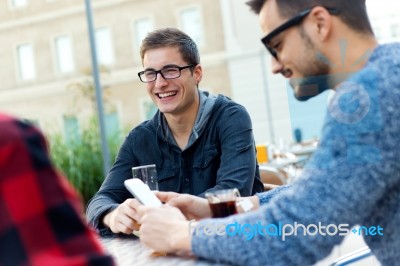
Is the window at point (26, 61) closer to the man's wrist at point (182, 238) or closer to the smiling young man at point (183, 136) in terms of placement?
the smiling young man at point (183, 136)

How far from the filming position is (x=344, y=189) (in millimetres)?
964

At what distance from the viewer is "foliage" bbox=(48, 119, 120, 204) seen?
8.58 meters

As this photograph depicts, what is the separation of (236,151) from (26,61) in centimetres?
1616

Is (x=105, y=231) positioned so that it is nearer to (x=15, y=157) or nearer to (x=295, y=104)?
(x=295, y=104)

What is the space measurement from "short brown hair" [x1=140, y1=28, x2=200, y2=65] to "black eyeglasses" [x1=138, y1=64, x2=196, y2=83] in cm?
6

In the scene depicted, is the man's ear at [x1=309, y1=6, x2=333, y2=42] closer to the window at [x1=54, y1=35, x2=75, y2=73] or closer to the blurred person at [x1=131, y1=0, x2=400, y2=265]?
the blurred person at [x1=131, y1=0, x2=400, y2=265]

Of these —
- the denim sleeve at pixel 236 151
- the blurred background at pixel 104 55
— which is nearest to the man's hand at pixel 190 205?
the denim sleeve at pixel 236 151

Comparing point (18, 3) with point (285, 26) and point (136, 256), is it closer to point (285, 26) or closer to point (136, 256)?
point (136, 256)

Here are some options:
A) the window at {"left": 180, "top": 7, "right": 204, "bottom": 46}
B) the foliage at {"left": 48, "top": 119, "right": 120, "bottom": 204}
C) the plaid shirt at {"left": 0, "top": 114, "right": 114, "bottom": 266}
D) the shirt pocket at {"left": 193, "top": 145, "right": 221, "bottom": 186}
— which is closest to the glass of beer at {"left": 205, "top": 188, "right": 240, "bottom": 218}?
the shirt pocket at {"left": 193, "top": 145, "right": 221, "bottom": 186}

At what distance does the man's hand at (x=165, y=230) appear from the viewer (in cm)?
116

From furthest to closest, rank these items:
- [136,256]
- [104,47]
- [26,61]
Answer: [26,61] < [104,47] < [136,256]

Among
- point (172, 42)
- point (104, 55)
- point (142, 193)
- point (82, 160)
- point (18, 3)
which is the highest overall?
point (18, 3)

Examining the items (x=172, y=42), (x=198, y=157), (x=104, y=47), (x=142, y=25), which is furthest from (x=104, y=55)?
(x=198, y=157)

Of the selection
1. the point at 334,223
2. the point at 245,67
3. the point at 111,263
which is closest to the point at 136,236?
the point at 334,223
